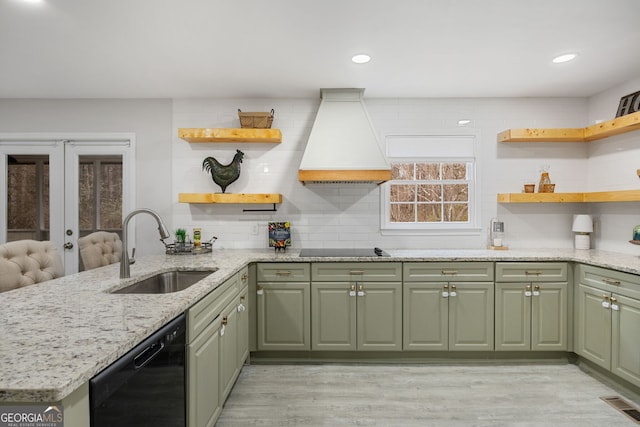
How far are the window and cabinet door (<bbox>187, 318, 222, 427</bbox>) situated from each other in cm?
225

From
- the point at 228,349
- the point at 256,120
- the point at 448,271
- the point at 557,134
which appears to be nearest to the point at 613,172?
the point at 557,134

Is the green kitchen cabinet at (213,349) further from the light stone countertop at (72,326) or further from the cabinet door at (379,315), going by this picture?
the cabinet door at (379,315)

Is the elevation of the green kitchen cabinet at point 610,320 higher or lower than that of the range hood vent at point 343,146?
lower

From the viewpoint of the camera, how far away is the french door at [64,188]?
12.6 ft

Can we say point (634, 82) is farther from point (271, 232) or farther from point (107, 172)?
point (107, 172)

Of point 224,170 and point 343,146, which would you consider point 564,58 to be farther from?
point 224,170

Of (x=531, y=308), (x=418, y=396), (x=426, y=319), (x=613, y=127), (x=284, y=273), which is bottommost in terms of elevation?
(x=418, y=396)

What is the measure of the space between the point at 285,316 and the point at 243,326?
1.45 ft

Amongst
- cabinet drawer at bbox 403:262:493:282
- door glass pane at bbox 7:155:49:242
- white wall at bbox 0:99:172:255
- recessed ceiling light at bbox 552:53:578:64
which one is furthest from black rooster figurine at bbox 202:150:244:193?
recessed ceiling light at bbox 552:53:578:64

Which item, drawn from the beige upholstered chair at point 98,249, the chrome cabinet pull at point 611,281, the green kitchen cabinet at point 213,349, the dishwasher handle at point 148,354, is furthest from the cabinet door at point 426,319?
the beige upholstered chair at point 98,249

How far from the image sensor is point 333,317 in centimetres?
314

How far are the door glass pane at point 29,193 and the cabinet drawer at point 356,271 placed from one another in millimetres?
2981

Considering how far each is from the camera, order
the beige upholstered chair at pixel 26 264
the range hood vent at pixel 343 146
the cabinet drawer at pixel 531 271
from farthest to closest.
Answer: the range hood vent at pixel 343 146 < the cabinet drawer at pixel 531 271 < the beige upholstered chair at pixel 26 264

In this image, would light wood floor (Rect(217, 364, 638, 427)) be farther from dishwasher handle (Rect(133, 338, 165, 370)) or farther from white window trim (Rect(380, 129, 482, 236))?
white window trim (Rect(380, 129, 482, 236))
